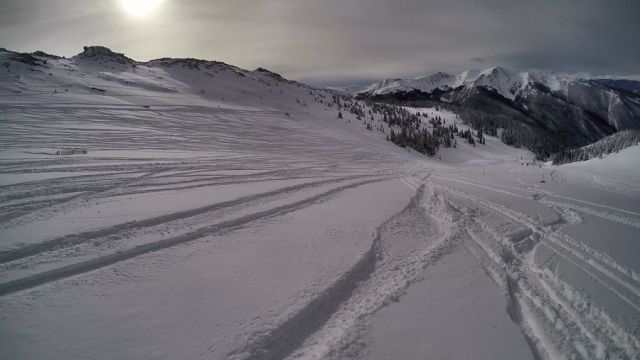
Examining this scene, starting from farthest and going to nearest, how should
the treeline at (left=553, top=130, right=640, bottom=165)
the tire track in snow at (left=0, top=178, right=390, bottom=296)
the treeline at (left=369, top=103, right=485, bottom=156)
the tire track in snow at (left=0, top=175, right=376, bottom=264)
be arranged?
1. the treeline at (left=369, top=103, right=485, bottom=156)
2. the treeline at (left=553, top=130, right=640, bottom=165)
3. the tire track in snow at (left=0, top=175, right=376, bottom=264)
4. the tire track in snow at (left=0, top=178, right=390, bottom=296)

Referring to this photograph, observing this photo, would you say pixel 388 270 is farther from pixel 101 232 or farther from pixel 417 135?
pixel 417 135

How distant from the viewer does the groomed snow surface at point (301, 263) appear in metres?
4.16

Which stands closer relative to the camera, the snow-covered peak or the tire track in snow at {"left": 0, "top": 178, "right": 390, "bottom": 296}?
the tire track in snow at {"left": 0, "top": 178, "right": 390, "bottom": 296}

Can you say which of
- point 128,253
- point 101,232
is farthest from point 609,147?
point 101,232

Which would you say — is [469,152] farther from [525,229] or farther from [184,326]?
[184,326]

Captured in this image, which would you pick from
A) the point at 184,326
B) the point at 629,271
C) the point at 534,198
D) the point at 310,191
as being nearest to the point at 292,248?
the point at 184,326

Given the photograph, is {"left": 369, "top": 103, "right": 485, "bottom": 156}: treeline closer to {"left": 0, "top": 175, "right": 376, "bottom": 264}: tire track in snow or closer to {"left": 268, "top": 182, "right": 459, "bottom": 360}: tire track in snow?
{"left": 268, "top": 182, "right": 459, "bottom": 360}: tire track in snow

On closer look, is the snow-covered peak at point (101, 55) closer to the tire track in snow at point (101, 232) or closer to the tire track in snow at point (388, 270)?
the tire track in snow at point (101, 232)

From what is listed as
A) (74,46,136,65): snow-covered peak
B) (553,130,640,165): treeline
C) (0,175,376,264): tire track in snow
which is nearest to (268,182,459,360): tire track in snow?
(0,175,376,264): tire track in snow

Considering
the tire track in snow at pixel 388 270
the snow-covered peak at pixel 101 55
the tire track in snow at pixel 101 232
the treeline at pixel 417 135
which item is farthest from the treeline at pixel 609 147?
the snow-covered peak at pixel 101 55

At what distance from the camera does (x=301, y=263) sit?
19.7 feet

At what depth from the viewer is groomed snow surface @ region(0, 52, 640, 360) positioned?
13.7 feet

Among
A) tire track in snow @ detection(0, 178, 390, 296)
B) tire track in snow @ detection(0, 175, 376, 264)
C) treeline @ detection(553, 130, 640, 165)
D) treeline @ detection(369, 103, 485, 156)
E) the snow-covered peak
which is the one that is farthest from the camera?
treeline @ detection(369, 103, 485, 156)

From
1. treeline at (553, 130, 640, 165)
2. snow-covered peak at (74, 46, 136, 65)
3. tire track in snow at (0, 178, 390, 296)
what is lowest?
tire track in snow at (0, 178, 390, 296)
